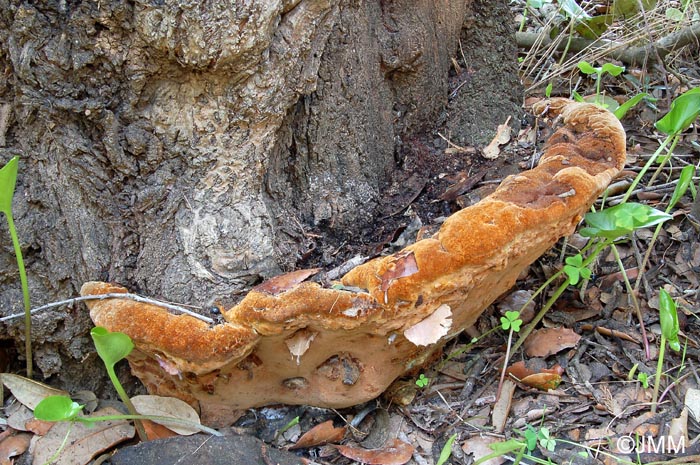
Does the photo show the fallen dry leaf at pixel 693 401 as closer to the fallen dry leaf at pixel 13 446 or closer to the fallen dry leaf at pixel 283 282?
the fallen dry leaf at pixel 283 282

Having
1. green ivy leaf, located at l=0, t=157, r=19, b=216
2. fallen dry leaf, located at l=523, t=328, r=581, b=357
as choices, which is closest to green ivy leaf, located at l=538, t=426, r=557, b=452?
fallen dry leaf, located at l=523, t=328, r=581, b=357

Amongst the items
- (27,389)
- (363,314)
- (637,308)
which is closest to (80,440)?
(27,389)

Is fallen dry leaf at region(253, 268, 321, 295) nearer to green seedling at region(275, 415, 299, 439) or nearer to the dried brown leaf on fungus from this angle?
green seedling at region(275, 415, 299, 439)

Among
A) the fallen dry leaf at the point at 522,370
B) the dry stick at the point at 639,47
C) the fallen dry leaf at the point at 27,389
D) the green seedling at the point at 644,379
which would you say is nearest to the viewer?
the green seedling at the point at 644,379

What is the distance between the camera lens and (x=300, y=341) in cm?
195

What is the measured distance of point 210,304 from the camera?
2.23 meters

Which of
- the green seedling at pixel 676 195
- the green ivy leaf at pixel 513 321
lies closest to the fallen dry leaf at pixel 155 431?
the green ivy leaf at pixel 513 321

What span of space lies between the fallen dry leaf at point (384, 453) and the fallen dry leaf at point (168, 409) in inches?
21.1

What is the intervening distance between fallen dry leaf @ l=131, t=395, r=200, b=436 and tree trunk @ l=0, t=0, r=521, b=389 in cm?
36

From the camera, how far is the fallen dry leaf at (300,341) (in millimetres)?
1940

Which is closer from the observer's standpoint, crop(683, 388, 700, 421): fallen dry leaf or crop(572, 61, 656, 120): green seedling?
crop(683, 388, 700, 421): fallen dry leaf

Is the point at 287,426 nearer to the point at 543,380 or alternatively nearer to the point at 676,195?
the point at 543,380

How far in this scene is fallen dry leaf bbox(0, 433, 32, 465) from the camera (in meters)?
2.28

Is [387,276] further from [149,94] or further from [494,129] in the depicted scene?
[494,129]
